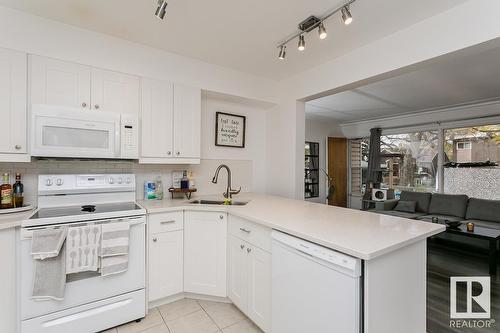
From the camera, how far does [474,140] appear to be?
4383mm

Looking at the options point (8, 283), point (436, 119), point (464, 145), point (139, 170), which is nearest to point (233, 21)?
point (139, 170)

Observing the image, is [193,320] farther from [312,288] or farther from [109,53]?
[109,53]

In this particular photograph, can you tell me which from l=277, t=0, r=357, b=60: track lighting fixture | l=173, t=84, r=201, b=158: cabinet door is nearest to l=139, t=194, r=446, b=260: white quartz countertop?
l=173, t=84, r=201, b=158: cabinet door

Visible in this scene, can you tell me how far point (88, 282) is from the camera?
5.71 feet

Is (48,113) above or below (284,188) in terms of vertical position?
above

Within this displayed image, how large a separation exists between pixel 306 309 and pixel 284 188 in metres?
1.90

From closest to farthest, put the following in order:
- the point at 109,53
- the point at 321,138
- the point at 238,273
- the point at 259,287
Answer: the point at 259,287, the point at 238,273, the point at 109,53, the point at 321,138

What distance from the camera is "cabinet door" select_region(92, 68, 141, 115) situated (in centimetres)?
211

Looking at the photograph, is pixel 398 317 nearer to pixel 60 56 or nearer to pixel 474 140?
pixel 60 56

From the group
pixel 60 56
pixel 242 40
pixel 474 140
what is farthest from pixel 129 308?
pixel 474 140

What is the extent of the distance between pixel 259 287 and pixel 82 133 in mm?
1895

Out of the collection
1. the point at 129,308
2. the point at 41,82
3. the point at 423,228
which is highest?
the point at 41,82

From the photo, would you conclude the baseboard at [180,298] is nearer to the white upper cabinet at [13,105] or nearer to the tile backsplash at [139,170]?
the tile backsplash at [139,170]

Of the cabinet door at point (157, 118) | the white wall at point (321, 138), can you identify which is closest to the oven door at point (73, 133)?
the cabinet door at point (157, 118)
